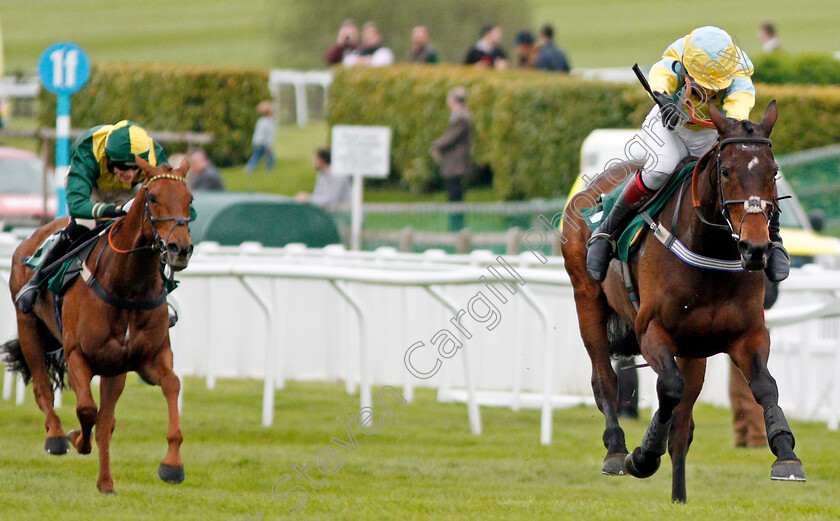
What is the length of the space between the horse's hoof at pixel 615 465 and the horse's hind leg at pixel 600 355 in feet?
0.28

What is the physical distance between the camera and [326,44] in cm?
3528

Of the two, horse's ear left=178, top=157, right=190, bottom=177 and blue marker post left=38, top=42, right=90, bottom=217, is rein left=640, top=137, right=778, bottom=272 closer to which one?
horse's ear left=178, top=157, right=190, bottom=177

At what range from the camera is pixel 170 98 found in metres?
22.4

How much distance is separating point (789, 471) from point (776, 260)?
2.77 feet

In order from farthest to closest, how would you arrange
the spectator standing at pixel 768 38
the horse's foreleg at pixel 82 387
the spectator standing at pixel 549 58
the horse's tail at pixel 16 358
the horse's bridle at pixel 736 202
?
the spectator standing at pixel 549 58
the spectator standing at pixel 768 38
the horse's tail at pixel 16 358
the horse's foreleg at pixel 82 387
the horse's bridle at pixel 736 202

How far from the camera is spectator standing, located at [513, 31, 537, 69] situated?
18.9m

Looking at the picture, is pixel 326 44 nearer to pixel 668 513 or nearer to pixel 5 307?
pixel 5 307

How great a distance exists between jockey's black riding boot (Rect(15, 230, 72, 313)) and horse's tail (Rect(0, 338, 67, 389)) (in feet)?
1.79

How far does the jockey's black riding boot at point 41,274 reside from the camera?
7422 millimetres

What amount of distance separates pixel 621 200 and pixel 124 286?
242 centimetres

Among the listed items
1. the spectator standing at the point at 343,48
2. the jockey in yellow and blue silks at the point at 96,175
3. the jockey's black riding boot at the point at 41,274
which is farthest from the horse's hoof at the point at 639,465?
the spectator standing at the point at 343,48

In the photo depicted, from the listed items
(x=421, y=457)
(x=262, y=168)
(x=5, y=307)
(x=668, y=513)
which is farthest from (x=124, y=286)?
(x=262, y=168)

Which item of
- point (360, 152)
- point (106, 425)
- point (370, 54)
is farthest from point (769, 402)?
point (370, 54)

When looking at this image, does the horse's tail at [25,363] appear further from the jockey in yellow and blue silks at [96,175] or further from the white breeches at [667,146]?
the white breeches at [667,146]
